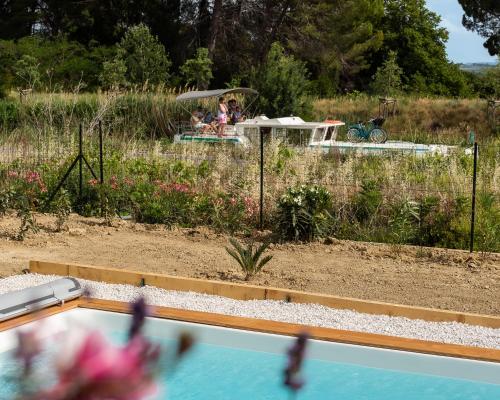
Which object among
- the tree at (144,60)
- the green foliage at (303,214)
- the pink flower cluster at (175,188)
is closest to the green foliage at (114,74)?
the tree at (144,60)

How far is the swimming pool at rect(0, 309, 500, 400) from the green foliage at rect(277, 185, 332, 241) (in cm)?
367

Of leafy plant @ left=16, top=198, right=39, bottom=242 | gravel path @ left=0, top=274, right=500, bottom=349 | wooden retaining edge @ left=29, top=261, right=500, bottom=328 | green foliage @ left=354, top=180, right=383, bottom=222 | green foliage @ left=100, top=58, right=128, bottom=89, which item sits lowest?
gravel path @ left=0, top=274, right=500, bottom=349

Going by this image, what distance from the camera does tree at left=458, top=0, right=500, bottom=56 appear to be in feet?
157

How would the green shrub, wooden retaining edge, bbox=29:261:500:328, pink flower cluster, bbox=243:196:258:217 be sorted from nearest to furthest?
wooden retaining edge, bbox=29:261:500:328, pink flower cluster, bbox=243:196:258:217, the green shrub

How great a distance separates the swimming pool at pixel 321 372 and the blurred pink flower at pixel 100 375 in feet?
14.5

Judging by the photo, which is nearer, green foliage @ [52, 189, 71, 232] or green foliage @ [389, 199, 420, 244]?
green foliage @ [389, 199, 420, 244]

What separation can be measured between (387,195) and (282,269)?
99.0 inches

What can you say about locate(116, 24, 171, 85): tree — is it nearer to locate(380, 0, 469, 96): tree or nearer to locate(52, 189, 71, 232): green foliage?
locate(380, 0, 469, 96): tree

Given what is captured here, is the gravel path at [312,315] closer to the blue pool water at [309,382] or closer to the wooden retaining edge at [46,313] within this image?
the wooden retaining edge at [46,313]

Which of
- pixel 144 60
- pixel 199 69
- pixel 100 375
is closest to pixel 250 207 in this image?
pixel 100 375

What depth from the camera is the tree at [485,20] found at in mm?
47938

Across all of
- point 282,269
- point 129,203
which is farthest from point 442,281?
point 129,203

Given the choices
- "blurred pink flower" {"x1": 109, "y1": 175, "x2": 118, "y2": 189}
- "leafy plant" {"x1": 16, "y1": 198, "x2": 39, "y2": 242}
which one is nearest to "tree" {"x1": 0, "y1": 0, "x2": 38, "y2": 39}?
"blurred pink flower" {"x1": 109, "y1": 175, "x2": 118, "y2": 189}

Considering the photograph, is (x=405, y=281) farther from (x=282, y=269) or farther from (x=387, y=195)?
(x=387, y=195)
